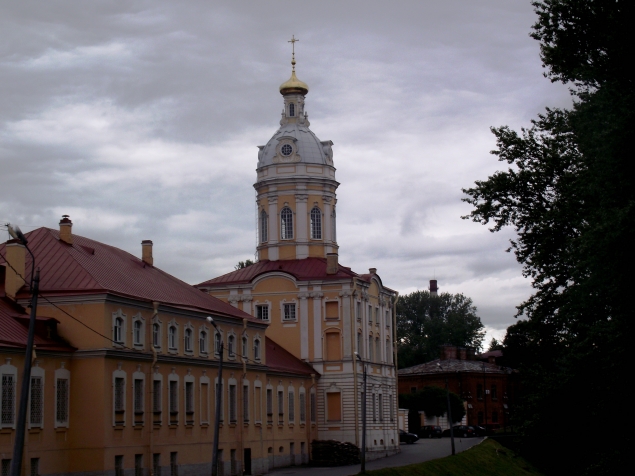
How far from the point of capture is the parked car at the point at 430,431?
9819cm

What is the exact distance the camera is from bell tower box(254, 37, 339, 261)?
7562 centimetres

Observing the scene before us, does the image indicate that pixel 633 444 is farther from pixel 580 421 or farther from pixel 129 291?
pixel 129 291

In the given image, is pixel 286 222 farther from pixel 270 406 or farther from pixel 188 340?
pixel 188 340

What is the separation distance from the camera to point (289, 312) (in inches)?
2859

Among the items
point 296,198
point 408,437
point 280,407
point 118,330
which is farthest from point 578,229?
point 408,437

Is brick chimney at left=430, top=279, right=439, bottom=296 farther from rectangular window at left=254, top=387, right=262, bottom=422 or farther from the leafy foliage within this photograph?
rectangular window at left=254, top=387, right=262, bottom=422

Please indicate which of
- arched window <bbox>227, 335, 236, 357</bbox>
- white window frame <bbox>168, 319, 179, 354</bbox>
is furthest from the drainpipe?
arched window <bbox>227, 335, 236, 357</bbox>

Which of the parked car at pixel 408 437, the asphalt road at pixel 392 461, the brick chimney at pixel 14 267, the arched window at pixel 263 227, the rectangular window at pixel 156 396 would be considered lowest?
the asphalt road at pixel 392 461

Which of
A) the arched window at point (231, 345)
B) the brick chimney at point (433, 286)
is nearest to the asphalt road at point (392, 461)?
the arched window at point (231, 345)

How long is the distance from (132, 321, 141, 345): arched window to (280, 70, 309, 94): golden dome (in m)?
36.4

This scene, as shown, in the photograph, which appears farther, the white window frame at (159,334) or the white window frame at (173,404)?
the white window frame at (173,404)

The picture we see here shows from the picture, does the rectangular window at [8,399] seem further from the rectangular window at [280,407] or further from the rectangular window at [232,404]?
the rectangular window at [280,407]

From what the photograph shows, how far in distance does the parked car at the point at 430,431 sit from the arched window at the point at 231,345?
152ft

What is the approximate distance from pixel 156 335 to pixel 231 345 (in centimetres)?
885
